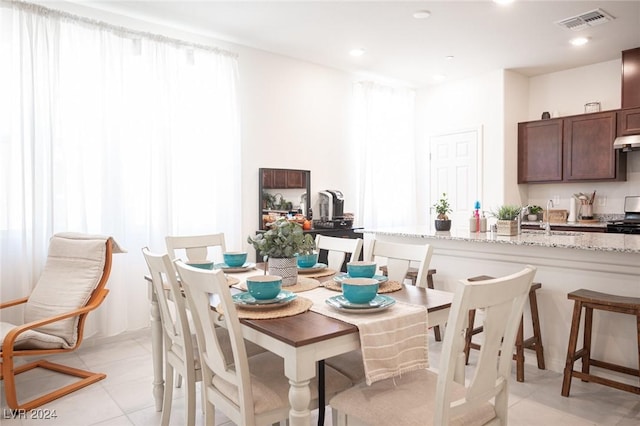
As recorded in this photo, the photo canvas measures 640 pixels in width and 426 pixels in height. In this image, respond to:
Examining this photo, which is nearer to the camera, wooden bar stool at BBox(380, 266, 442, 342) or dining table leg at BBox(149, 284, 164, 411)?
dining table leg at BBox(149, 284, 164, 411)

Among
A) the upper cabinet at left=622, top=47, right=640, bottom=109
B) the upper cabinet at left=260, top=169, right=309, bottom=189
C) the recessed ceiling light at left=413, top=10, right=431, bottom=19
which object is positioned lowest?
the upper cabinet at left=260, top=169, right=309, bottom=189

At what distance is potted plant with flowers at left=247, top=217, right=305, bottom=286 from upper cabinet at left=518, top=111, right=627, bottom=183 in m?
4.37

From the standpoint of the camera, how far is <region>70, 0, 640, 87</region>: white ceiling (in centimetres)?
369

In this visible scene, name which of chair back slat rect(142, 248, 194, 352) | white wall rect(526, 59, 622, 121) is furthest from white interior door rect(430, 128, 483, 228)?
chair back slat rect(142, 248, 194, 352)

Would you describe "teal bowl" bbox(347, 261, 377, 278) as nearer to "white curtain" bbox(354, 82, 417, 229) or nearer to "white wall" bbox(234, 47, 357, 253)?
"white wall" bbox(234, 47, 357, 253)

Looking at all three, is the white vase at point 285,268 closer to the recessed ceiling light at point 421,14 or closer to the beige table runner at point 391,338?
the beige table runner at point 391,338

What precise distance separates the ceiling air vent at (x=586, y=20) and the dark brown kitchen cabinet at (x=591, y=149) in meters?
1.25

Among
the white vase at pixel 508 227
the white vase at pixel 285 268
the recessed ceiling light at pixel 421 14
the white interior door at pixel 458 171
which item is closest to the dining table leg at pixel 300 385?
the white vase at pixel 285 268

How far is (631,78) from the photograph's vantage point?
464 centimetres

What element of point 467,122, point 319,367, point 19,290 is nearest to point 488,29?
point 467,122

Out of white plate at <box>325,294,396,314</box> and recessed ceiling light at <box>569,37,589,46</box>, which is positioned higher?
recessed ceiling light at <box>569,37,589,46</box>

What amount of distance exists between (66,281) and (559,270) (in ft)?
11.4

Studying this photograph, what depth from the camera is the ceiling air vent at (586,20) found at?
151 inches

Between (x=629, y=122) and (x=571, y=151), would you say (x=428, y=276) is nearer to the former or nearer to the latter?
(x=571, y=151)
